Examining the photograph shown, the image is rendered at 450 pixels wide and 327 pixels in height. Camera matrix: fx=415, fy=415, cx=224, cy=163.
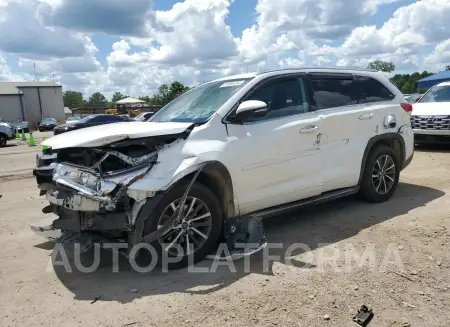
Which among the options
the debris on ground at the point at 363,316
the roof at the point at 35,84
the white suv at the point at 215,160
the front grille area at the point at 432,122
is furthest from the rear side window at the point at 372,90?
the roof at the point at 35,84

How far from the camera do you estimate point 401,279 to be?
3570 millimetres

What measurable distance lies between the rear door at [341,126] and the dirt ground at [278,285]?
2.04 feet

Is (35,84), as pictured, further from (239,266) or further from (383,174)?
(239,266)

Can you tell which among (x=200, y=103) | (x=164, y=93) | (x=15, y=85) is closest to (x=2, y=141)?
(x=200, y=103)

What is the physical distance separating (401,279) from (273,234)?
1.56 meters

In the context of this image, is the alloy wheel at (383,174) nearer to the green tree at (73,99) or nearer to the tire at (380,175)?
the tire at (380,175)

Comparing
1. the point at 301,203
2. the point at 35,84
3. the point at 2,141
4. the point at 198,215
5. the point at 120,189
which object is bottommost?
the point at 301,203

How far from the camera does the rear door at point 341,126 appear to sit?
16.4ft

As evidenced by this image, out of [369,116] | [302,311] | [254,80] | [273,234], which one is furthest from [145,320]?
[369,116]

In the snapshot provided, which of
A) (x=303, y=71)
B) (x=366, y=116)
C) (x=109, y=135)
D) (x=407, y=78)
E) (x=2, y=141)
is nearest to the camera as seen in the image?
(x=109, y=135)

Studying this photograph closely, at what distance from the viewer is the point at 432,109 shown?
420 inches

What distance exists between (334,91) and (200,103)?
1781 millimetres

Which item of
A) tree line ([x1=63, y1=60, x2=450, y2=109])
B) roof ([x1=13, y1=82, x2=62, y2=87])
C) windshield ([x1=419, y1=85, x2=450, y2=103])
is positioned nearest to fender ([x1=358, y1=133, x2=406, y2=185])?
windshield ([x1=419, y1=85, x2=450, y2=103])

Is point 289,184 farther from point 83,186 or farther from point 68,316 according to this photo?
point 68,316
